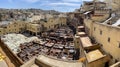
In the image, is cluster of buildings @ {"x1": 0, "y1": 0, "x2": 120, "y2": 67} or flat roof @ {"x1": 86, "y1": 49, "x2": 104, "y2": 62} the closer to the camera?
cluster of buildings @ {"x1": 0, "y1": 0, "x2": 120, "y2": 67}

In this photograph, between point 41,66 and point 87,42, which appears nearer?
point 41,66

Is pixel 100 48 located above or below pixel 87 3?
below

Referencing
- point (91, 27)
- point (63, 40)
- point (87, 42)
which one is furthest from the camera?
point (63, 40)

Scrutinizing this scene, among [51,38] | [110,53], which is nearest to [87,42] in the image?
[110,53]

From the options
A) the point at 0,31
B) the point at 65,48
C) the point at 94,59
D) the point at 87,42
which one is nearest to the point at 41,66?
the point at 94,59

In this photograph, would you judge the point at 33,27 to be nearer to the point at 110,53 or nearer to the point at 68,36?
the point at 68,36

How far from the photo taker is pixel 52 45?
32.0 m

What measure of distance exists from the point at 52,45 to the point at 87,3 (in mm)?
15167

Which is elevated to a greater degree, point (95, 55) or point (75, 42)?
point (95, 55)

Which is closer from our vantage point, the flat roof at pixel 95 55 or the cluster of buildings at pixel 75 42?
the cluster of buildings at pixel 75 42

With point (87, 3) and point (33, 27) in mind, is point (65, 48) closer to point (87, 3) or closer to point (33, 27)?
point (87, 3)

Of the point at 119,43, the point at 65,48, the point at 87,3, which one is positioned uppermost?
the point at 87,3

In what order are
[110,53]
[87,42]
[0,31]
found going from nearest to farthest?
[110,53]
[87,42]
[0,31]

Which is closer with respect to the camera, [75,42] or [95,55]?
[95,55]
